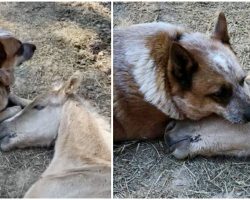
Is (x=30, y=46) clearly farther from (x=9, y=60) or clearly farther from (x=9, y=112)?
(x=9, y=112)

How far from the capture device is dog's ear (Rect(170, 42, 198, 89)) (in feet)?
6.28

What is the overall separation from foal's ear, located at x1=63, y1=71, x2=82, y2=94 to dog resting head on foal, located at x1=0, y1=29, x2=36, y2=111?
24cm

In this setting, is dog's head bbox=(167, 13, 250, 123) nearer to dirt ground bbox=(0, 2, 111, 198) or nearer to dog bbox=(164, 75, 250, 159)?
dog bbox=(164, 75, 250, 159)

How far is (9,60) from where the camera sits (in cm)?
238

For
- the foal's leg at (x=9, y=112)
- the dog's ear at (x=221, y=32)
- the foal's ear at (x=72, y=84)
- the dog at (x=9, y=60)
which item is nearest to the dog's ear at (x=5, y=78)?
the dog at (x=9, y=60)

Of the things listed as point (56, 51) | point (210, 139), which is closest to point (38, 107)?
point (56, 51)

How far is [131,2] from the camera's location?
2.22 metres

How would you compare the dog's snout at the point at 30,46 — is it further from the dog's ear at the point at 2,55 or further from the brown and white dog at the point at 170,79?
the brown and white dog at the point at 170,79

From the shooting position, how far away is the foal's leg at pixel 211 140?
6.77 ft

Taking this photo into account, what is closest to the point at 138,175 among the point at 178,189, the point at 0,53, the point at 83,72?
the point at 178,189

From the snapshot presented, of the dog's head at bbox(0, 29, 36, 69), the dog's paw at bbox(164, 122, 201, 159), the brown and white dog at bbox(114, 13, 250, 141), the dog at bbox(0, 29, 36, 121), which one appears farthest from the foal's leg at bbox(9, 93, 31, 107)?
the dog's paw at bbox(164, 122, 201, 159)

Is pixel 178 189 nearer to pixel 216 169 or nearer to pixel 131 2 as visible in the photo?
pixel 216 169

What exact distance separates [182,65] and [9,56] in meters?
0.82

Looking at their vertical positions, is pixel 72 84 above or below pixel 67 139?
above
